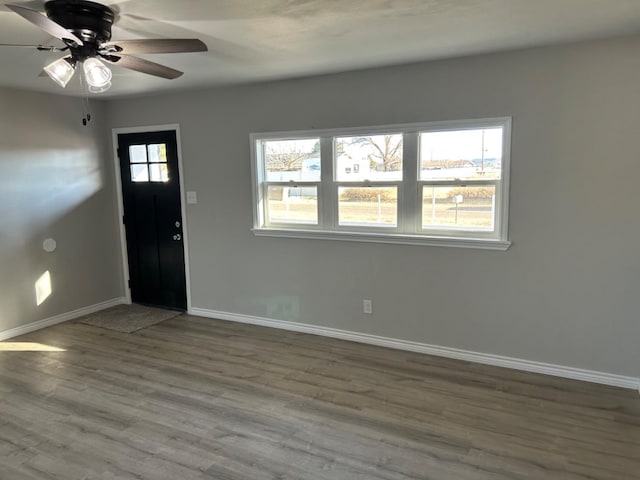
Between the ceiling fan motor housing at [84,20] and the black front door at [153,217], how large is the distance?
2.55 m

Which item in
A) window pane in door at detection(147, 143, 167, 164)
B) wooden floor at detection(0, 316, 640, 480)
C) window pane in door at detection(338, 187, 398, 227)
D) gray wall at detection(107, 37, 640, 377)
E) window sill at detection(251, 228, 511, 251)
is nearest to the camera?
wooden floor at detection(0, 316, 640, 480)

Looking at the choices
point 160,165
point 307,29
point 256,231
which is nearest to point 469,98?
point 307,29

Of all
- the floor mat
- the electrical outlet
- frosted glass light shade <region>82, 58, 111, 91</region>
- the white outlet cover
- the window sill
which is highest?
frosted glass light shade <region>82, 58, 111, 91</region>

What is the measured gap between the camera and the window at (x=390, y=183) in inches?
133

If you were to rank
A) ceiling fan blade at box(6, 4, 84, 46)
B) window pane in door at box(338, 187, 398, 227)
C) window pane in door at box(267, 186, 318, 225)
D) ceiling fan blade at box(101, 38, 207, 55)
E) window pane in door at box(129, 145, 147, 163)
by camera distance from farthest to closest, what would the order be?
window pane in door at box(129, 145, 147, 163) < window pane in door at box(267, 186, 318, 225) < window pane in door at box(338, 187, 398, 227) < ceiling fan blade at box(101, 38, 207, 55) < ceiling fan blade at box(6, 4, 84, 46)

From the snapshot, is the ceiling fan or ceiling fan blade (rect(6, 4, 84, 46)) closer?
ceiling fan blade (rect(6, 4, 84, 46))

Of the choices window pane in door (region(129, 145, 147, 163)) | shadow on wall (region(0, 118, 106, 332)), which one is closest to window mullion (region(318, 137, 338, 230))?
window pane in door (region(129, 145, 147, 163))

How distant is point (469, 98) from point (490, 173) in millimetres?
602

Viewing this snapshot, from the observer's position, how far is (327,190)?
4039mm

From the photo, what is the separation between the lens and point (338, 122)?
3832 mm

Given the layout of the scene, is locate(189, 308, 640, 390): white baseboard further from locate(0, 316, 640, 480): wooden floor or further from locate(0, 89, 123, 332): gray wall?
locate(0, 89, 123, 332): gray wall

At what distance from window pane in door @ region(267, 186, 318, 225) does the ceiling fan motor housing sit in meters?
2.26

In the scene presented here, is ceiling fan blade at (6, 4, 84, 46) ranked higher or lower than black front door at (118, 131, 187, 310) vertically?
higher

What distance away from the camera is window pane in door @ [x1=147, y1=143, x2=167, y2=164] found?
4832 mm
